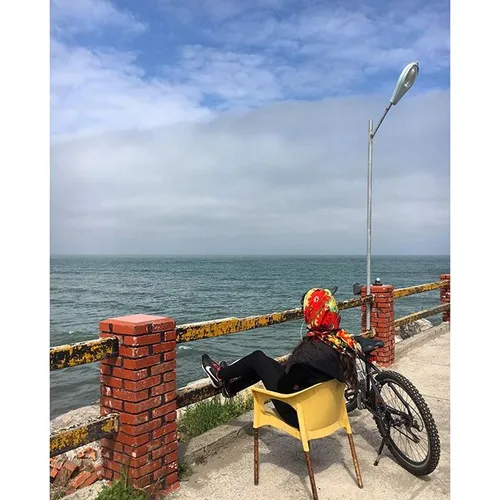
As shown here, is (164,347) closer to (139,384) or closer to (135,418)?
(139,384)

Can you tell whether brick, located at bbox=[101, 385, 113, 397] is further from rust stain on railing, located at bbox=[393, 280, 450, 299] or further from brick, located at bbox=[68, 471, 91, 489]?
rust stain on railing, located at bbox=[393, 280, 450, 299]

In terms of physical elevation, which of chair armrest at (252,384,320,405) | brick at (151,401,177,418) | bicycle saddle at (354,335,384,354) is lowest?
brick at (151,401,177,418)

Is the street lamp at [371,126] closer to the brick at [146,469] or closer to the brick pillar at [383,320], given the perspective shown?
the brick pillar at [383,320]

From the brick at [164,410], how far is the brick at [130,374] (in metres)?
0.31

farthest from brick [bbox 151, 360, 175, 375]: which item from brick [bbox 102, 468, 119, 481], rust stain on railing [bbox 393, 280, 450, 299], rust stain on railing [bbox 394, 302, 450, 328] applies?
rust stain on railing [bbox 394, 302, 450, 328]

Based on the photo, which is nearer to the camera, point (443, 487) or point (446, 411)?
point (443, 487)

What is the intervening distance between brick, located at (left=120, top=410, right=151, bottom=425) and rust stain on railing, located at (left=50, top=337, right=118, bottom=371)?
0.45m

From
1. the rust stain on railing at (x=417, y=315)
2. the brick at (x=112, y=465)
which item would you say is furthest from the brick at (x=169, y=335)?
the rust stain on railing at (x=417, y=315)

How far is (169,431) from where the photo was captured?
3590 millimetres

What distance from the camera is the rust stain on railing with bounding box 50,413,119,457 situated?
3.04 m
